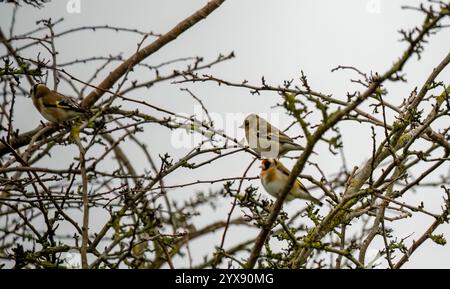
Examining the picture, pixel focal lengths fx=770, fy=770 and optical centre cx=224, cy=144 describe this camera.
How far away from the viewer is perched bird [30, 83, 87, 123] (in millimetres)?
7719

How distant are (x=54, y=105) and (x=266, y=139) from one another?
7.69ft

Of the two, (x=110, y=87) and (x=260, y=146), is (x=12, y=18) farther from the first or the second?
(x=260, y=146)

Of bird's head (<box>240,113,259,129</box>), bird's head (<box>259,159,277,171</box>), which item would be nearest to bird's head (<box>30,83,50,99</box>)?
bird's head (<box>240,113,259,129</box>)

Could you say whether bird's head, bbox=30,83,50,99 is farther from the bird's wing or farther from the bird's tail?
the bird's tail

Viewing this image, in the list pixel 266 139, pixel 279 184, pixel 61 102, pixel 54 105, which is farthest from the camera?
pixel 266 139

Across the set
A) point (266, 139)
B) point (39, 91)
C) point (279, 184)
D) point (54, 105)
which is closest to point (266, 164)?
point (279, 184)

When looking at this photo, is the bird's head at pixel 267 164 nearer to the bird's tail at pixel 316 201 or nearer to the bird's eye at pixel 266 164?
the bird's eye at pixel 266 164

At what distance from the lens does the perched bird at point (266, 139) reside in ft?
26.9

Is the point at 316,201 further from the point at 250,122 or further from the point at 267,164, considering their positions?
the point at 250,122

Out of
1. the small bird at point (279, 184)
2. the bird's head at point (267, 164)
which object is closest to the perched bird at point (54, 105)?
the bird's head at point (267, 164)

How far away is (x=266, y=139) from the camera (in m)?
8.60

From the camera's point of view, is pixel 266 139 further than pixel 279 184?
Yes
